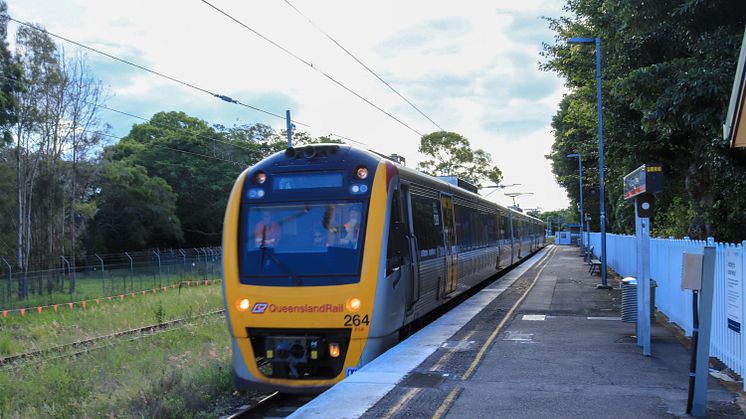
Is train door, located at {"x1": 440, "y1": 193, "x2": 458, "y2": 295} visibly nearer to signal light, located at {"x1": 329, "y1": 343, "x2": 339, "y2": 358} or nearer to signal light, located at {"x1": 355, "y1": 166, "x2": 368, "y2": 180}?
signal light, located at {"x1": 355, "y1": 166, "x2": 368, "y2": 180}

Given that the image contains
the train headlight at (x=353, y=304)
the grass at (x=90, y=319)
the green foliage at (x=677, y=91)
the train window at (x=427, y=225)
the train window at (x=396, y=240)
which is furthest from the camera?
the grass at (x=90, y=319)

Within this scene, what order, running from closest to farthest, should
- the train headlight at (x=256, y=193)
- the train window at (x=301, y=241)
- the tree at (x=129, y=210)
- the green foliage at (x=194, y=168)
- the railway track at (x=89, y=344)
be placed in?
1. the train window at (x=301, y=241)
2. the train headlight at (x=256, y=193)
3. the railway track at (x=89, y=344)
4. the tree at (x=129, y=210)
5. the green foliage at (x=194, y=168)

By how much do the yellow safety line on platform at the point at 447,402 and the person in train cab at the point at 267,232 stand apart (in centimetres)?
302

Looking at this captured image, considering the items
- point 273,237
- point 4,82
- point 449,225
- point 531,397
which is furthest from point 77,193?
point 531,397

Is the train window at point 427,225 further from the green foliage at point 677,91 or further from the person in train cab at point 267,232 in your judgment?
the green foliage at point 677,91

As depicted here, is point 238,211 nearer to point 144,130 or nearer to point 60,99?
point 60,99

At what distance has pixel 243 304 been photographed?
8016 millimetres

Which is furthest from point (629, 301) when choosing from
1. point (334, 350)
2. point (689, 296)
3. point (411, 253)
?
point (334, 350)

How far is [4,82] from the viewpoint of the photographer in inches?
963

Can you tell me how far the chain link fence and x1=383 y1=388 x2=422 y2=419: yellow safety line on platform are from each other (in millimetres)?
18108

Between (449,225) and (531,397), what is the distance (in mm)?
6740

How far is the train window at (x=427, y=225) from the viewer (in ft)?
33.1

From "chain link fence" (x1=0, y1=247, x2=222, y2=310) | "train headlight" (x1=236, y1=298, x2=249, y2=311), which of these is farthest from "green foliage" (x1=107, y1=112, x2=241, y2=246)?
"train headlight" (x1=236, y1=298, x2=249, y2=311)

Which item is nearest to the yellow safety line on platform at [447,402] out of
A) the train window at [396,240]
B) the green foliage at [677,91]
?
the train window at [396,240]
